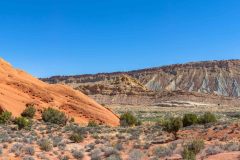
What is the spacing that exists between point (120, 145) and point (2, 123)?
13001 mm

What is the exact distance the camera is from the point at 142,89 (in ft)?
424

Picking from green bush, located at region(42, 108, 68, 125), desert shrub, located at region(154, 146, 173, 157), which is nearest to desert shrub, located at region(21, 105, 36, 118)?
green bush, located at region(42, 108, 68, 125)

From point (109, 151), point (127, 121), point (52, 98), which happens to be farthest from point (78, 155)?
point (52, 98)

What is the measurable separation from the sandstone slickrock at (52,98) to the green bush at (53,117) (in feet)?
6.73

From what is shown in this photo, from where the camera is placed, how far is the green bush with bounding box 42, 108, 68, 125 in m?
35.4

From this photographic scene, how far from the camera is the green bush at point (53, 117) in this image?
35.4m

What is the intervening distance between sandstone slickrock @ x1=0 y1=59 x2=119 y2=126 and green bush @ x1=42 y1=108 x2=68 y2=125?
2052 millimetres

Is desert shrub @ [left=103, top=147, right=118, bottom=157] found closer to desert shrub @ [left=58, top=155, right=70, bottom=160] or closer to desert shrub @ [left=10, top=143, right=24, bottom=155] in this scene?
desert shrub @ [left=58, top=155, right=70, bottom=160]

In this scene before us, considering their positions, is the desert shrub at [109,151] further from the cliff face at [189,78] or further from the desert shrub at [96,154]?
the cliff face at [189,78]

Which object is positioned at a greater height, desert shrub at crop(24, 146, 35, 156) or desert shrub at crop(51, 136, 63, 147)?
desert shrub at crop(51, 136, 63, 147)

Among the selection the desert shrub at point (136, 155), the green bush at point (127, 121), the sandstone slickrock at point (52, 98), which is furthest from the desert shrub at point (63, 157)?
the green bush at point (127, 121)

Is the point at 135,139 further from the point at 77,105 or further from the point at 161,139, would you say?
the point at 77,105

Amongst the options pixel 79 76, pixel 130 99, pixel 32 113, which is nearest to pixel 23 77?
pixel 32 113

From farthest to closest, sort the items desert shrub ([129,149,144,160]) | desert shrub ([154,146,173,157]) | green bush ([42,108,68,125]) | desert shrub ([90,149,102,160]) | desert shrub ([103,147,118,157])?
Result: green bush ([42,108,68,125])
desert shrub ([103,147,118,157])
desert shrub ([90,149,102,160])
desert shrub ([154,146,173,157])
desert shrub ([129,149,144,160])
